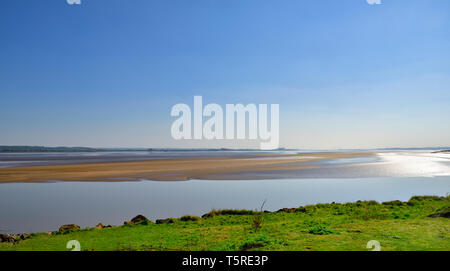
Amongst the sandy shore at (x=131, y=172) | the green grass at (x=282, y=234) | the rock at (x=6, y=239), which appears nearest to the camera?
the green grass at (x=282, y=234)

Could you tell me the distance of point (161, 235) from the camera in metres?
9.32

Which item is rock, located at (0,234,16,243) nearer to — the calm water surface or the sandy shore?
the calm water surface

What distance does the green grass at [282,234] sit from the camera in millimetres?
7133

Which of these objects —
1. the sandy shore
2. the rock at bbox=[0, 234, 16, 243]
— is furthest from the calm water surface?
the sandy shore

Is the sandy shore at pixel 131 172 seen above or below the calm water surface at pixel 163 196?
above

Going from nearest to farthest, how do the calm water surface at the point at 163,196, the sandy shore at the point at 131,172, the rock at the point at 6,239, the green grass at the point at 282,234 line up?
1. the green grass at the point at 282,234
2. the rock at the point at 6,239
3. the calm water surface at the point at 163,196
4. the sandy shore at the point at 131,172

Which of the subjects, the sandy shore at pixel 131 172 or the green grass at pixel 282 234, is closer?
the green grass at pixel 282 234

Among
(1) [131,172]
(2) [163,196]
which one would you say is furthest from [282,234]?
(1) [131,172]

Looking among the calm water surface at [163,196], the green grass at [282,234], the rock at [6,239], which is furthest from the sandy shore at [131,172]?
the rock at [6,239]

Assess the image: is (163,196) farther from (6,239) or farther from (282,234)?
(282,234)

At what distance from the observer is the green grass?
7133 millimetres

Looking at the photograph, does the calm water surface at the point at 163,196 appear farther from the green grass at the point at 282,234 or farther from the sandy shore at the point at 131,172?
the sandy shore at the point at 131,172
